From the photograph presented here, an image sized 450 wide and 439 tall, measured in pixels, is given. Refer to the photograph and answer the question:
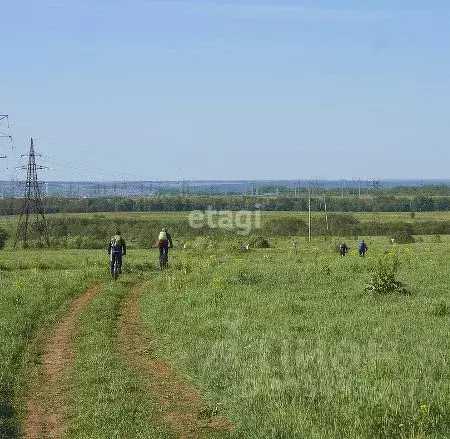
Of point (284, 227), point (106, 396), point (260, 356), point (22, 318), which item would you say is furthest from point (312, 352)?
point (284, 227)

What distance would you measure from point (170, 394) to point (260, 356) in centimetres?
186

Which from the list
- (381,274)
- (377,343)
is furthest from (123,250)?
(377,343)

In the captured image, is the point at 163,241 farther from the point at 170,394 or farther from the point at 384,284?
the point at 170,394

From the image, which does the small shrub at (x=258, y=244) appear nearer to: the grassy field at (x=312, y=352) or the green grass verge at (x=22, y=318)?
the green grass verge at (x=22, y=318)

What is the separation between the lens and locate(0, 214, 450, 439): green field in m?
8.95

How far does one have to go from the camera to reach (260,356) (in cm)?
1189

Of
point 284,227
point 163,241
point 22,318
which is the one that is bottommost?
point 284,227

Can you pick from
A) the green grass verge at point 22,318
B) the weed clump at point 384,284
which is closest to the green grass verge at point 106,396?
the green grass verge at point 22,318

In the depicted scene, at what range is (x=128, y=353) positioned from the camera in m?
13.2

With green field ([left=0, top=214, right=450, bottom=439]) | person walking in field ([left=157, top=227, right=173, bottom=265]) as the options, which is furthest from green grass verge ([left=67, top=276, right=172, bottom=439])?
person walking in field ([left=157, top=227, right=173, bottom=265])

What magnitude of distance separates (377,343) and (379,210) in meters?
146

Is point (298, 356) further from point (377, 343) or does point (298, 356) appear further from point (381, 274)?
point (381, 274)

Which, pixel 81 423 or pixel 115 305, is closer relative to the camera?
pixel 81 423

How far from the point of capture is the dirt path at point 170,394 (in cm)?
918
